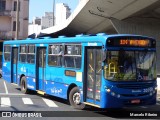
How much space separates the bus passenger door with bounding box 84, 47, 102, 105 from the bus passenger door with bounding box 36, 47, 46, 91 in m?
4.05

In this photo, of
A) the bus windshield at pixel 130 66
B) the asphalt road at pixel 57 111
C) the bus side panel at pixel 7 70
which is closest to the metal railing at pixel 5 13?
the bus side panel at pixel 7 70

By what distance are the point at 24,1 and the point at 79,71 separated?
5278cm

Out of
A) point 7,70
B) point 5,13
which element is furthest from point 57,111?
point 5,13

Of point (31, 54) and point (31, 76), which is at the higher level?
point (31, 54)

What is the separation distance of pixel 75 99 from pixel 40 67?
3810 mm

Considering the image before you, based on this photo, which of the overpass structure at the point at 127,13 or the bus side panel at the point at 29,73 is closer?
the bus side panel at the point at 29,73

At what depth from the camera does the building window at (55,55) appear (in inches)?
634

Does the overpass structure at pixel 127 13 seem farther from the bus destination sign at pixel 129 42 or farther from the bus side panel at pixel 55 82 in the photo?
the bus destination sign at pixel 129 42

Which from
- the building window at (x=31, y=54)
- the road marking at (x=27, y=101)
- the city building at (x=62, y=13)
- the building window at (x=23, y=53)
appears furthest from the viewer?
the city building at (x=62, y=13)

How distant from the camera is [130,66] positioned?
1312 cm

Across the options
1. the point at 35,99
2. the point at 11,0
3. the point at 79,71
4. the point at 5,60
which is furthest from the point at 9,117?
the point at 11,0

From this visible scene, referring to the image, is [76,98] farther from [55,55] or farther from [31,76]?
[31,76]

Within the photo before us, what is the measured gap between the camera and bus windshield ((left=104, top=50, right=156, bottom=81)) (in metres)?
12.9

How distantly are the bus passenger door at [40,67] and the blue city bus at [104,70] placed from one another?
82cm
